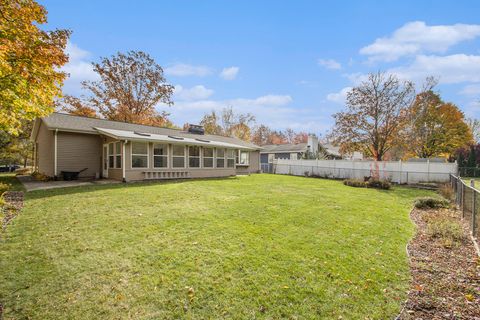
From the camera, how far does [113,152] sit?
50.0 feet

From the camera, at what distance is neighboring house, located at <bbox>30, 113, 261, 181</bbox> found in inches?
567

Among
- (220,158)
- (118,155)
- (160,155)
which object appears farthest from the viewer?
(220,158)

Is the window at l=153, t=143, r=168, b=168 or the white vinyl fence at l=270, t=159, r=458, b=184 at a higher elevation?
the window at l=153, t=143, r=168, b=168

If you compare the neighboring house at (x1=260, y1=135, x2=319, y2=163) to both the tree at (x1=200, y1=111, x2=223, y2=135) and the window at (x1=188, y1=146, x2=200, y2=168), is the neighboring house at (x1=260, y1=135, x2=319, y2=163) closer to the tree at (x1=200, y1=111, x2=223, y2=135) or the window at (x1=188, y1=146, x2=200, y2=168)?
the tree at (x1=200, y1=111, x2=223, y2=135)

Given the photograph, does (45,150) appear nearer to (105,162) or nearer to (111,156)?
(105,162)

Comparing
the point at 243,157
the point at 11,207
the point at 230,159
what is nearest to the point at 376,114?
the point at 243,157

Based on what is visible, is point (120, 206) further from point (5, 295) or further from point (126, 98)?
point (126, 98)

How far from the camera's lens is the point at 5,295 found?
11.4ft

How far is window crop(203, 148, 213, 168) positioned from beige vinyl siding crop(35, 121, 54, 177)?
369 inches

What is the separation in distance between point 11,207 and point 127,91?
25152 millimetres

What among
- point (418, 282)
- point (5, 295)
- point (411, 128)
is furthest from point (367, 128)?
point (5, 295)

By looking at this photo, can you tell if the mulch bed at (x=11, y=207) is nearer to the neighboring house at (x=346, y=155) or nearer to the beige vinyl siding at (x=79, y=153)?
the beige vinyl siding at (x=79, y=153)

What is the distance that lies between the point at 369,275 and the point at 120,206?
706 cm

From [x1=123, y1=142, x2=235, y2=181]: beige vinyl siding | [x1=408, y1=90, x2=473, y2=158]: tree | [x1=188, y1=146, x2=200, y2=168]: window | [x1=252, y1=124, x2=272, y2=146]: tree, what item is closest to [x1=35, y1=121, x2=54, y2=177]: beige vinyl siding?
[x1=123, y1=142, x2=235, y2=181]: beige vinyl siding
